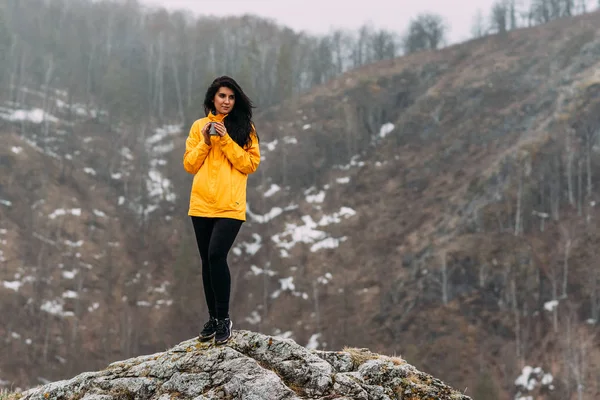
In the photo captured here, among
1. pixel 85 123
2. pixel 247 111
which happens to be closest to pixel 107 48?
pixel 85 123

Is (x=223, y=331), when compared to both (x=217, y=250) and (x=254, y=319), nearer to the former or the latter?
(x=217, y=250)

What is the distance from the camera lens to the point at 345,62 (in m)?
112

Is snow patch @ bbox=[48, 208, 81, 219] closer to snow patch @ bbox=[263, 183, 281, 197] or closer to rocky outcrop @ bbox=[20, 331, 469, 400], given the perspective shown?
snow patch @ bbox=[263, 183, 281, 197]

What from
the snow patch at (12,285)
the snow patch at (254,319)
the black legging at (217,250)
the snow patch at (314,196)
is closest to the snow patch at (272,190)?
the snow patch at (314,196)

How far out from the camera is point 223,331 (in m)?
6.32

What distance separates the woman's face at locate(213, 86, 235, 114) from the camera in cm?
642

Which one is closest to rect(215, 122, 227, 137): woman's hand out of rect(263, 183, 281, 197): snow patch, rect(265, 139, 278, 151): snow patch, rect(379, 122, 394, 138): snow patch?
rect(263, 183, 281, 197): snow patch

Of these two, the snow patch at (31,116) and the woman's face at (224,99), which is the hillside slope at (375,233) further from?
the woman's face at (224,99)

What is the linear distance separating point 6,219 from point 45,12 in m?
66.5

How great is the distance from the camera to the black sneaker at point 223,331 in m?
6.28

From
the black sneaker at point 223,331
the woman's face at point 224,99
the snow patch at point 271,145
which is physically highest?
the snow patch at point 271,145

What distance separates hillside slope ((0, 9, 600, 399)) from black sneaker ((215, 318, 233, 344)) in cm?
3039

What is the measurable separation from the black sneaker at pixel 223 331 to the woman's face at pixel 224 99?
2556mm

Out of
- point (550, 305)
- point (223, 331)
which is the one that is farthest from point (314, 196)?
point (223, 331)
